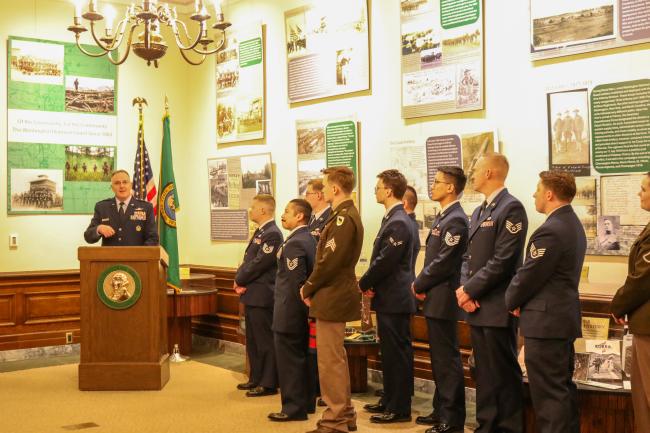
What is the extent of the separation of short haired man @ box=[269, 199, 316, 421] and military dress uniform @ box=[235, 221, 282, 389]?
737 mm

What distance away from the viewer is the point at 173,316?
7531 millimetres

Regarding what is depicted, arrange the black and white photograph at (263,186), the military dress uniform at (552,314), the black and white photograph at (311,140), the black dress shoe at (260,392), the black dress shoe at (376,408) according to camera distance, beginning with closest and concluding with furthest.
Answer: the military dress uniform at (552,314)
the black dress shoe at (376,408)
the black dress shoe at (260,392)
the black and white photograph at (311,140)
the black and white photograph at (263,186)

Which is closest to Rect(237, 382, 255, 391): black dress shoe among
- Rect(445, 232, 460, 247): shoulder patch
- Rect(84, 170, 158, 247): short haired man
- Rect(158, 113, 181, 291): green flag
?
Rect(84, 170, 158, 247): short haired man

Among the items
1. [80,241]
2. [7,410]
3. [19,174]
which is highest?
[19,174]

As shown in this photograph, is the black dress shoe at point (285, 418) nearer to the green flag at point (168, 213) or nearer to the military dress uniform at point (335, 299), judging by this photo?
the military dress uniform at point (335, 299)

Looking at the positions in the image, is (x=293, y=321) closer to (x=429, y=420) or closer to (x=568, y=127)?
(x=429, y=420)

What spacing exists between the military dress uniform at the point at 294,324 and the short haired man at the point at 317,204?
0.45 metres

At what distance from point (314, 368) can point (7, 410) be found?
85.2 inches

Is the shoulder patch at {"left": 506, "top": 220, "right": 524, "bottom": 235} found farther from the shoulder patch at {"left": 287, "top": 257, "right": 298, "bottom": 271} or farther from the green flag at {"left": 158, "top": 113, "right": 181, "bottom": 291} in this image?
the green flag at {"left": 158, "top": 113, "right": 181, "bottom": 291}

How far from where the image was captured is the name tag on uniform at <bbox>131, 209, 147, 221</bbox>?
6.57 meters

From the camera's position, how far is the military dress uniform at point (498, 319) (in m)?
4.14

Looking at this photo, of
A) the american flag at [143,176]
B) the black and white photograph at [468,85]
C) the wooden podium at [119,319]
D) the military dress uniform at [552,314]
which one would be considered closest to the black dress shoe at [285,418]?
the wooden podium at [119,319]

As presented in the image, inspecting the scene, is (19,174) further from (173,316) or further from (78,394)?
(78,394)

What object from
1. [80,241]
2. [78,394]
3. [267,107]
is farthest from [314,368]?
[80,241]
